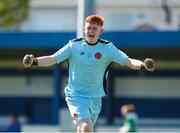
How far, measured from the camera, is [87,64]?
8438 mm

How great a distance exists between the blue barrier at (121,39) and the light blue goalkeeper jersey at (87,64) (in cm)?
1671

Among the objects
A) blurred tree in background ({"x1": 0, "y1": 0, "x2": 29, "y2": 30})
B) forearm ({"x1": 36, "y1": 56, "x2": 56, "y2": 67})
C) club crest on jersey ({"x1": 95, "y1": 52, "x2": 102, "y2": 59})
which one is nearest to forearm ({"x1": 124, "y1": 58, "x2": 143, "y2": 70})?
club crest on jersey ({"x1": 95, "y1": 52, "x2": 102, "y2": 59})

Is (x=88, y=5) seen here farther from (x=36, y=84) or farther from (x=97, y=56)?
(x=36, y=84)

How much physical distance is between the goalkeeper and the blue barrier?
1671 cm

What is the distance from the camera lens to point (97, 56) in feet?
27.8

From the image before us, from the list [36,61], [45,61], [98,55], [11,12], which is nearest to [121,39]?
A: [11,12]

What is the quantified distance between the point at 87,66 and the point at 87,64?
2 cm

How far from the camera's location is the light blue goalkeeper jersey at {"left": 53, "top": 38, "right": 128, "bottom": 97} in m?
8.44

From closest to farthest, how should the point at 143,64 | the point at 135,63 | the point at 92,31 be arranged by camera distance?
the point at 143,64
the point at 92,31
the point at 135,63

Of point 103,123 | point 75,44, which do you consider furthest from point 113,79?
point 75,44

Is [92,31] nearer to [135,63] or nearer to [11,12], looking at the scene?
[135,63]

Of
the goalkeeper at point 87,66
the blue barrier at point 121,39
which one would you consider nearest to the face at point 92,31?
the goalkeeper at point 87,66

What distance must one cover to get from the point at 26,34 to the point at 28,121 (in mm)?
6490

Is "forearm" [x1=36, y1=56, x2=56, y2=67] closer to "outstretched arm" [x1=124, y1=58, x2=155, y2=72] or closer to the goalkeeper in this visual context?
the goalkeeper
